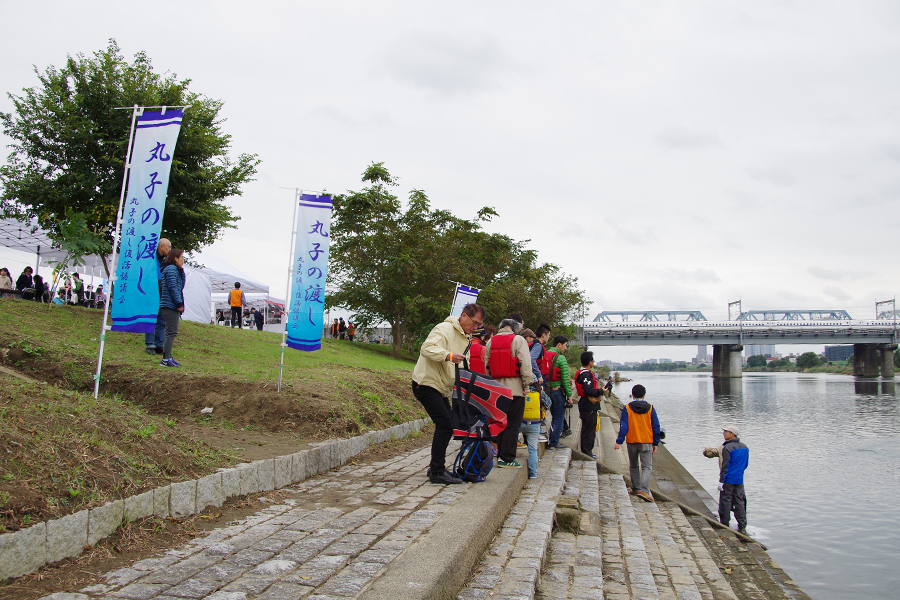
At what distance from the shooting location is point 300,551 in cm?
385

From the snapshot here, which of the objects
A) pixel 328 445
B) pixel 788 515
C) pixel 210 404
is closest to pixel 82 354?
pixel 210 404

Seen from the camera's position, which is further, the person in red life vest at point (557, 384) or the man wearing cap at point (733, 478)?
the man wearing cap at point (733, 478)

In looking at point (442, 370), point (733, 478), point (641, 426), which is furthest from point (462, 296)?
point (442, 370)

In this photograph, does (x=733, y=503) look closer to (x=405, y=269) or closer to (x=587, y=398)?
(x=587, y=398)

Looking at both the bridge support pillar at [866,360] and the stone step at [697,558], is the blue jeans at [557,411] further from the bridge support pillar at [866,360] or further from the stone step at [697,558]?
the bridge support pillar at [866,360]

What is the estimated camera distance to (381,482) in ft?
20.3

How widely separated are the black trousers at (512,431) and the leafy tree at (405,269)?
61.1ft

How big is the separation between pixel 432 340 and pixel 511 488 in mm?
1601

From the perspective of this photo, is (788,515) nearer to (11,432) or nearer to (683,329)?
(11,432)

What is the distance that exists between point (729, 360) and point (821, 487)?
2539 inches

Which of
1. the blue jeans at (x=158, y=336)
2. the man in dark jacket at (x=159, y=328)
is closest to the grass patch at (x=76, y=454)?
the man in dark jacket at (x=159, y=328)

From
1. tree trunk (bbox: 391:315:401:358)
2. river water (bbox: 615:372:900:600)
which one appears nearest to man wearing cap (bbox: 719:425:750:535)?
river water (bbox: 615:372:900:600)

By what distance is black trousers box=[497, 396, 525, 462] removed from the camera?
6.75 metres

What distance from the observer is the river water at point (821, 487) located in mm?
9398
